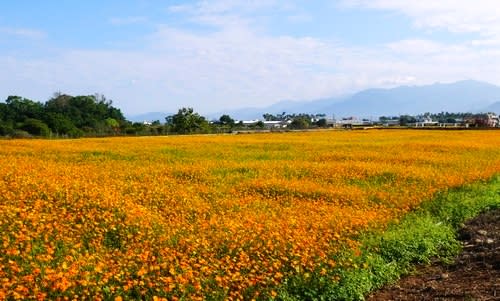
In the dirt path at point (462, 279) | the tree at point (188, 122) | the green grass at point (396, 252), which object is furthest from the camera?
the tree at point (188, 122)

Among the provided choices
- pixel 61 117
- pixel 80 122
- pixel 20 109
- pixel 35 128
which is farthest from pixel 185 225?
pixel 20 109

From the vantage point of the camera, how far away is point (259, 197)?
14578 millimetres

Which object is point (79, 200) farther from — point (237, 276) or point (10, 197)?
point (237, 276)

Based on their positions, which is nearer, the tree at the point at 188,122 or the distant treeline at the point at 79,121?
the distant treeline at the point at 79,121

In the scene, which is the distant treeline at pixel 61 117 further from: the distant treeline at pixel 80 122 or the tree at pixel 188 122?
the tree at pixel 188 122

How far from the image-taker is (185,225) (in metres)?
10.2

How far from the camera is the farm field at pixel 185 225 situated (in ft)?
23.4

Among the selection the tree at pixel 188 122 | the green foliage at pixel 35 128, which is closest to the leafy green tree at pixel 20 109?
the green foliage at pixel 35 128

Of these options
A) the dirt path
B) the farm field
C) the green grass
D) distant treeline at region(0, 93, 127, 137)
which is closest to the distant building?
distant treeline at region(0, 93, 127, 137)

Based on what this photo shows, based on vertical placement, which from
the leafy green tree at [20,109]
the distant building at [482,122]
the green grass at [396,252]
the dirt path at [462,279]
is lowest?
the dirt path at [462,279]

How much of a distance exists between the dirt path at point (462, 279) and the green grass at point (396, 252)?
233 mm

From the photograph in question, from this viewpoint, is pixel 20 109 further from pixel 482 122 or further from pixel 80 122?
pixel 482 122

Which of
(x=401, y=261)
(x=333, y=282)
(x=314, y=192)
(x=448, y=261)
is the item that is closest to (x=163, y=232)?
(x=333, y=282)

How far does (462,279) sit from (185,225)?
4851 mm
